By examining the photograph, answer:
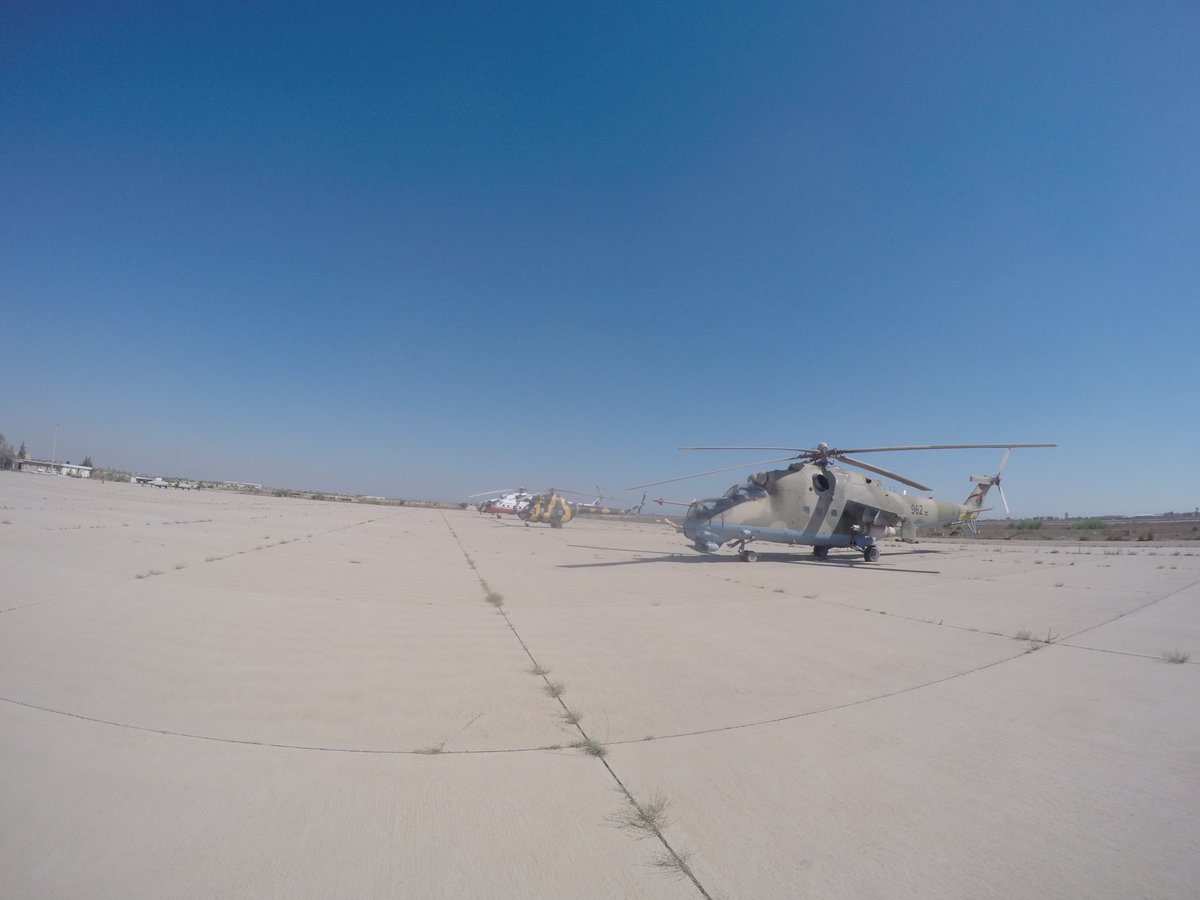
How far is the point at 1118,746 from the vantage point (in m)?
3.14

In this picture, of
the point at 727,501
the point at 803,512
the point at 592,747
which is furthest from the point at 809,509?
the point at 592,747

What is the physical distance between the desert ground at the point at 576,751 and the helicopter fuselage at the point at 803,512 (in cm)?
748

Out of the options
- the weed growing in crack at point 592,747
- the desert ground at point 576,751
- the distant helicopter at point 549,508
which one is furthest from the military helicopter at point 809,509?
the distant helicopter at point 549,508

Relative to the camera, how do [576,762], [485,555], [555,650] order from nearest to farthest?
1. [576,762]
2. [555,650]
3. [485,555]

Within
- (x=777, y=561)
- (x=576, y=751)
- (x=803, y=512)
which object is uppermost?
(x=803, y=512)

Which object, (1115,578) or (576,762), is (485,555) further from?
(1115,578)

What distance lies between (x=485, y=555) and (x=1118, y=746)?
43.6 ft

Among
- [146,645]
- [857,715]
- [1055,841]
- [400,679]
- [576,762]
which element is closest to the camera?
[1055,841]

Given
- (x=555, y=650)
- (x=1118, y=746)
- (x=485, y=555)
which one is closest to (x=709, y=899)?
(x=1118, y=746)

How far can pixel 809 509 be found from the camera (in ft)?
49.9

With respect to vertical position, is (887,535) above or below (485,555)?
above

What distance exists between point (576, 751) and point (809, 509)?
13828mm

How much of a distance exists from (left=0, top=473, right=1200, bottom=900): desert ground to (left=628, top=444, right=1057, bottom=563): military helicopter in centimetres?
746

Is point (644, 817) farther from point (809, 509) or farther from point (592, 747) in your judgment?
point (809, 509)
